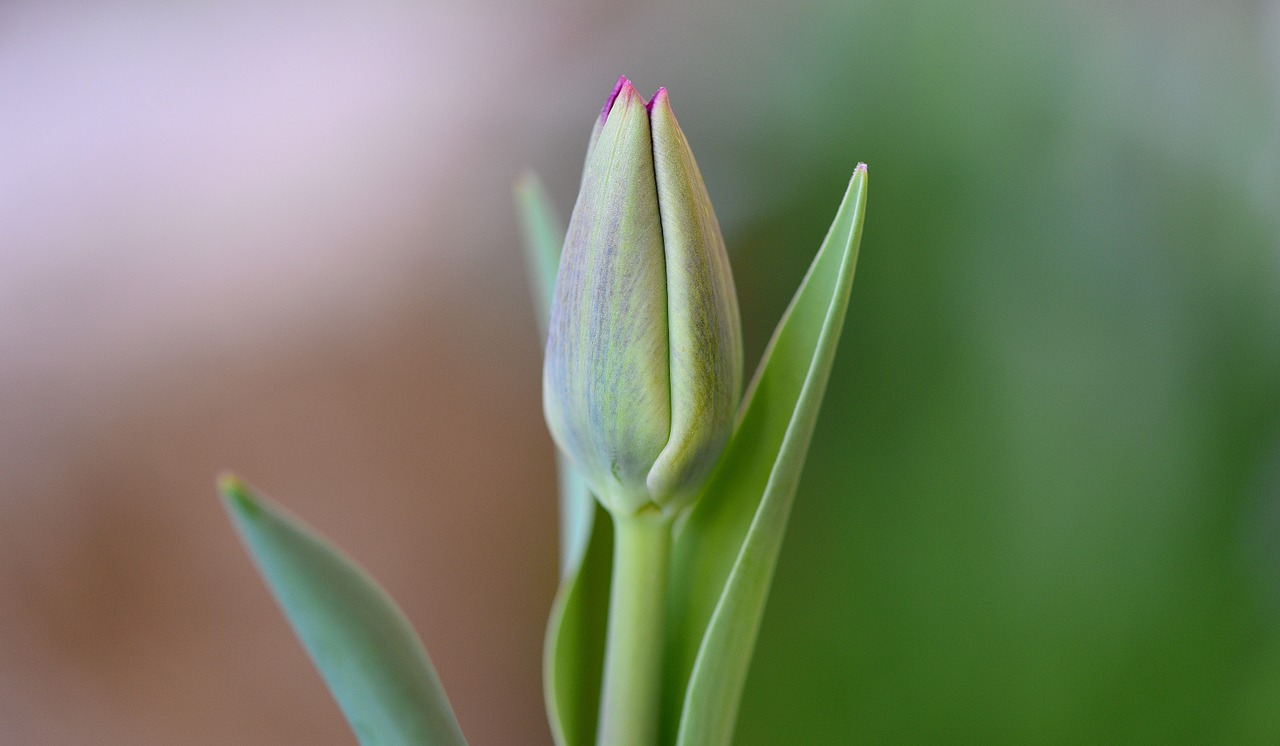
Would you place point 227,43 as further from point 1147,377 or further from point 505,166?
point 1147,377

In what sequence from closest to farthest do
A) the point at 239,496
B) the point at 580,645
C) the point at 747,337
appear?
the point at 239,496, the point at 580,645, the point at 747,337

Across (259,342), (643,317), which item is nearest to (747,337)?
(259,342)

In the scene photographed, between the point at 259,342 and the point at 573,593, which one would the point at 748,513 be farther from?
the point at 259,342

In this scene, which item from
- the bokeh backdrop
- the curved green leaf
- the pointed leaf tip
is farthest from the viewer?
the bokeh backdrop

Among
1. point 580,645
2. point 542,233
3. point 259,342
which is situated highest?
point 259,342

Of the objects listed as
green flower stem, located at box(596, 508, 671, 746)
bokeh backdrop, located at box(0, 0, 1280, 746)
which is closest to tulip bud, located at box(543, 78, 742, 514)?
green flower stem, located at box(596, 508, 671, 746)

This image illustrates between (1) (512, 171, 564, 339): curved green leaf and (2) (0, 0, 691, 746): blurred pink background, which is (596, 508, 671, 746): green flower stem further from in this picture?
(2) (0, 0, 691, 746): blurred pink background
